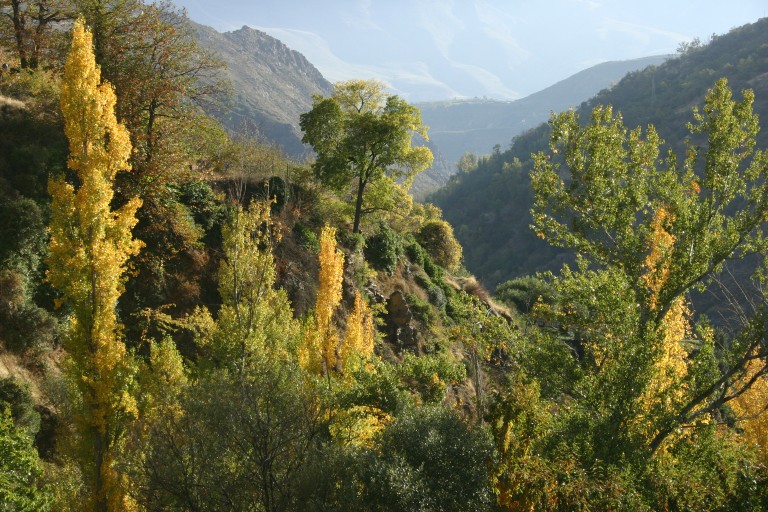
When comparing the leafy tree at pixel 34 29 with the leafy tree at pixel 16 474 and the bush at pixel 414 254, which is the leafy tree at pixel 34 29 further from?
the bush at pixel 414 254

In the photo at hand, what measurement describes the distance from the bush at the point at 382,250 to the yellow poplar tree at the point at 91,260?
17889 mm

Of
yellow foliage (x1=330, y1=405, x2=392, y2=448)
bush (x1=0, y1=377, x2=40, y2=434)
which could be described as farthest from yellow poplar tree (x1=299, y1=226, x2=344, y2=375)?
bush (x1=0, y1=377, x2=40, y2=434)

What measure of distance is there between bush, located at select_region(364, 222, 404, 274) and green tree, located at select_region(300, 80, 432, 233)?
3427 millimetres

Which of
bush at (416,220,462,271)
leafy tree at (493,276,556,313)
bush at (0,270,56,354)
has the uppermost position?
bush at (0,270,56,354)

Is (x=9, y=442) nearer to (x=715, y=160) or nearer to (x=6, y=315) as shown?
(x=6, y=315)

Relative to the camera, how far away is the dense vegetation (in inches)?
364

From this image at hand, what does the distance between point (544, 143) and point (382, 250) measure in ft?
302

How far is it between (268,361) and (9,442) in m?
5.68

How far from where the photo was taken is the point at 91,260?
41.6 feet

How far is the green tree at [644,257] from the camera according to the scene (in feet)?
32.1

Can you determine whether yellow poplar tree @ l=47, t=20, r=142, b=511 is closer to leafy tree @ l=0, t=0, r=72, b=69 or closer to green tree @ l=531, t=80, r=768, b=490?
green tree @ l=531, t=80, r=768, b=490

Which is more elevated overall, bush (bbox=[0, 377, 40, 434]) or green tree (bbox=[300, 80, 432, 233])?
green tree (bbox=[300, 80, 432, 233])

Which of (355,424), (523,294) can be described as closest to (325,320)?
(355,424)

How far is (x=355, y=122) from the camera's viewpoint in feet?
88.5
